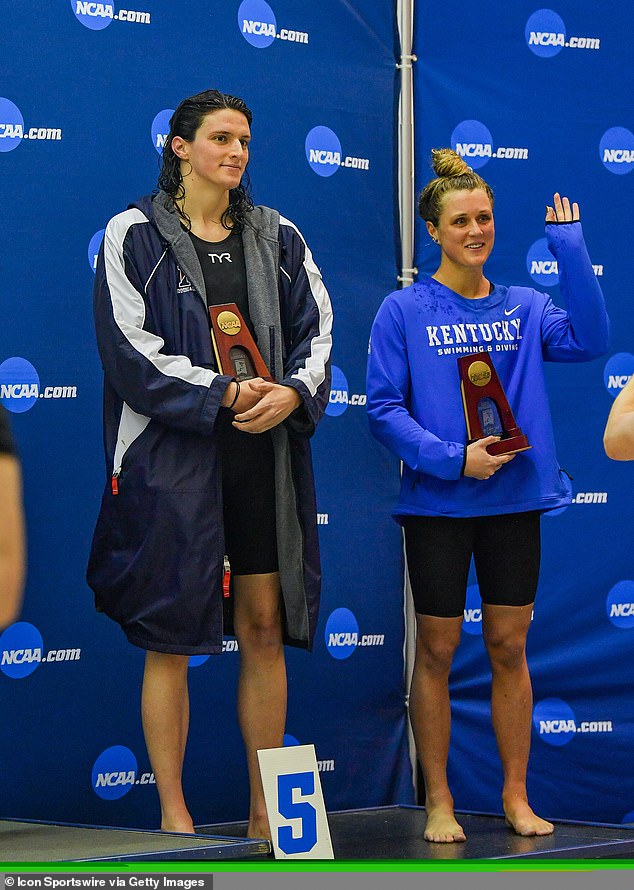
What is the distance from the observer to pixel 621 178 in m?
4.43

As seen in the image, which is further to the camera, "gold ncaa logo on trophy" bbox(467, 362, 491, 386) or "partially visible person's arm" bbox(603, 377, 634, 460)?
"gold ncaa logo on trophy" bbox(467, 362, 491, 386)

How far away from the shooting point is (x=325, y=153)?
168 inches

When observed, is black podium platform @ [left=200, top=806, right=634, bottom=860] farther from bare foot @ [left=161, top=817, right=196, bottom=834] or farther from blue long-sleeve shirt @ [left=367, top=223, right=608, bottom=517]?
blue long-sleeve shirt @ [left=367, top=223, right=608, bottom=517]

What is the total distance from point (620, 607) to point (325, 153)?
179 cm

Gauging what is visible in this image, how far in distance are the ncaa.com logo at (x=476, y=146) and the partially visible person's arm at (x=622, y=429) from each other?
95.0 inches

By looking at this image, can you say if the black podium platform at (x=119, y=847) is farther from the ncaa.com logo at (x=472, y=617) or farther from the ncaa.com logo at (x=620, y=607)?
the ncaa.com logo at (x=620, y=607)

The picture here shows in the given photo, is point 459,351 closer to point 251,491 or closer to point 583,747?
point 251,491

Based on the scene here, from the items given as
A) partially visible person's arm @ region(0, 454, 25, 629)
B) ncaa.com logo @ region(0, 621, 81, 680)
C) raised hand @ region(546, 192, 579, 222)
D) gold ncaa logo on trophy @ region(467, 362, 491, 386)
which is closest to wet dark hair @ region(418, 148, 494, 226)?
raised hand @ region(546, 192, 579, 222)

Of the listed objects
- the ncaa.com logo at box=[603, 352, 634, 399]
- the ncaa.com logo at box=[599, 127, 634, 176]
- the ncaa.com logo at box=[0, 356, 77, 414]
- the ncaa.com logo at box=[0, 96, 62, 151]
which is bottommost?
the ncaa.com logo at box=[0, 356, 77, 414]

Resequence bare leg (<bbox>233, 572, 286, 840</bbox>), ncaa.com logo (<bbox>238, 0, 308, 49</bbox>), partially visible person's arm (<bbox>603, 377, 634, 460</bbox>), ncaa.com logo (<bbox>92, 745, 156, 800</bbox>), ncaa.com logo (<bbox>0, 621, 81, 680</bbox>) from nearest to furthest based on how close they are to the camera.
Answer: partially visible person's arm (<bbox>603, 377, 634, 460</bbox>) < bare leg (<bbox>233, 572, 286, 840</bbox>) < ncaa.com logo (<bbox>0, 621, 81, 680</bbox>) < ncaa.com logo (<bbox>92, 745, 156, 800</bbox>) < ncaa.com logo (<bbox>238, 0, 308, 49</bbox>)

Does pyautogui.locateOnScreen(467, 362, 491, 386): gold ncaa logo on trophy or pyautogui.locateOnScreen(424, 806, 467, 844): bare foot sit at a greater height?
pyautogui.locateOnScreen(467, 362, 491, 386): gold ncaa logo on trophy

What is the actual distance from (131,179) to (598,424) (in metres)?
1.74

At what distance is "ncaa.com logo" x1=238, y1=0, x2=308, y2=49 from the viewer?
161 inches

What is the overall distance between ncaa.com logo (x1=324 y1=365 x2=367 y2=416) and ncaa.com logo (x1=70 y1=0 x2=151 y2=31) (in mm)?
1245
